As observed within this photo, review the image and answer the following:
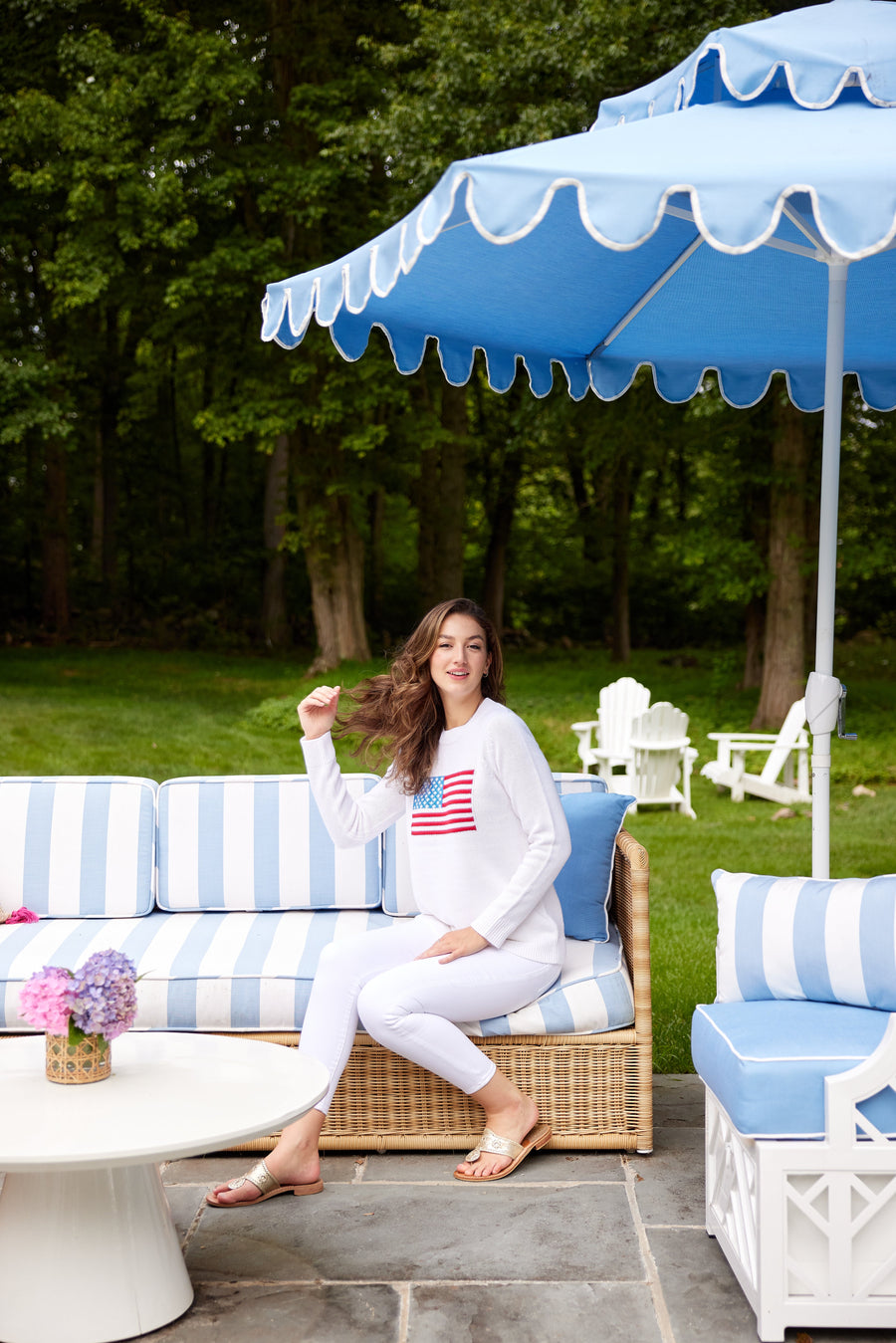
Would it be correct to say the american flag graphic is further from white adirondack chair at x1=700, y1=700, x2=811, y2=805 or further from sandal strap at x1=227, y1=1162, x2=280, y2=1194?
white adirondack chair at x1=700, y1=700, x2=811, y2=805

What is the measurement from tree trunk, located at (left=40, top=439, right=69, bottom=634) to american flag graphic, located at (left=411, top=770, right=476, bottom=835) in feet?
56.2

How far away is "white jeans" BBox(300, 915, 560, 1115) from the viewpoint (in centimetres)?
318

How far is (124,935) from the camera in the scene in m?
3.71

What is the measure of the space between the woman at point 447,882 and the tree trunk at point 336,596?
11431 mm

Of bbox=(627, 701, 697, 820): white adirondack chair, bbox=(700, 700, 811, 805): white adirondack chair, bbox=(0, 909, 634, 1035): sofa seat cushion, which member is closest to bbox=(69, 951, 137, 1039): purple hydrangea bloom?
bbox=(0, 909, 634, 1035): sofa seat cushion

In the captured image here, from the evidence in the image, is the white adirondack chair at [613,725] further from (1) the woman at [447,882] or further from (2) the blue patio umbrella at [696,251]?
(1) the woman at [447,882]

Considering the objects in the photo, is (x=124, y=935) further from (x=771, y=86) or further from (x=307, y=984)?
(x=771, y=86)

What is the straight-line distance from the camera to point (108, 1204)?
8.29 feet

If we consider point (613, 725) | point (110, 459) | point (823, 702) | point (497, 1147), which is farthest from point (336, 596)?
point (497, 1147)

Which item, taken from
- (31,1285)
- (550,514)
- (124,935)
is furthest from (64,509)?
(31,1285)

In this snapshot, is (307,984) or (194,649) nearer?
(307,984)

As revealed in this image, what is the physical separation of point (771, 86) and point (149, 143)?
1193 centimetres

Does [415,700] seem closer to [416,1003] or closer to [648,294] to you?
[416,1003]

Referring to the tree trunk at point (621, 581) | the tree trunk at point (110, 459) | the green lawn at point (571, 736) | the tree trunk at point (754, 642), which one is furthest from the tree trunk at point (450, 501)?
the tree trunk at point (110, 459)
